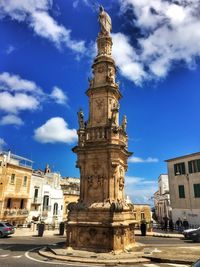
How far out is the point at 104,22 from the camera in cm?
1948

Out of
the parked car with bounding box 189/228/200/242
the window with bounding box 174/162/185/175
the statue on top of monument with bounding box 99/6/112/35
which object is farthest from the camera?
the window with bounding box 174/162/185/175

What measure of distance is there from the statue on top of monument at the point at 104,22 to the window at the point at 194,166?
1994cm

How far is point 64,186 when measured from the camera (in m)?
54.8

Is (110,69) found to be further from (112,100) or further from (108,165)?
(108,165)

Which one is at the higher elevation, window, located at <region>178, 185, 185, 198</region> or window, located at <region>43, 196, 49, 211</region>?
window, located at <region>178, 185, 185, 198</region>

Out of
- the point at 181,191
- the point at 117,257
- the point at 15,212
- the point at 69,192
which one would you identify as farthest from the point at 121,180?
the point at 69,192

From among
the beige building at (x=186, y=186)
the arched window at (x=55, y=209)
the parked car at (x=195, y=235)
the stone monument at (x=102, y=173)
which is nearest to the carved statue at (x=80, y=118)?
the stone monument at (x=102, y=173)

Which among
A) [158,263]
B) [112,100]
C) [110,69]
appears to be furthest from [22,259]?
[110,69]

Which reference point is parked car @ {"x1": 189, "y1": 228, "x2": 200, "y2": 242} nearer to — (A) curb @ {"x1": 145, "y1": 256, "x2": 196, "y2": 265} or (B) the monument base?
(B) the monument base

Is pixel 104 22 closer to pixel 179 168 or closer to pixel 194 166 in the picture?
pixel 194 166

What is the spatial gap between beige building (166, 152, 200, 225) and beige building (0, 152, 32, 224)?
2128cm

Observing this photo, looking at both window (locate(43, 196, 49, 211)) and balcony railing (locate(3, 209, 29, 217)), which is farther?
window (locate(43, 196, 49, 211))


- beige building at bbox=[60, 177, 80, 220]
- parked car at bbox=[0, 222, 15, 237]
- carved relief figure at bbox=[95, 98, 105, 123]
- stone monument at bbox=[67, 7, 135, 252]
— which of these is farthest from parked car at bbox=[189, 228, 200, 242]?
beige building at bbox=[60, 177, 80, 220]

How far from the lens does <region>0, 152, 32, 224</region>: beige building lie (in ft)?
107
